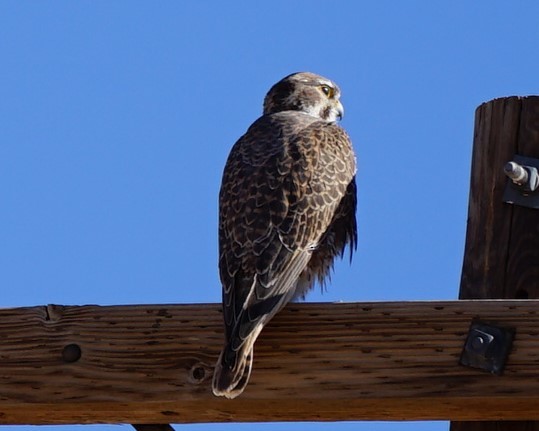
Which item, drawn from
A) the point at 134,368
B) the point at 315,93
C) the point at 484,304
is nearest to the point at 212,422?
the point at 134,368

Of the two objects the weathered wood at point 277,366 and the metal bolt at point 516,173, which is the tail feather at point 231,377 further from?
the metal bolt at point 516,173

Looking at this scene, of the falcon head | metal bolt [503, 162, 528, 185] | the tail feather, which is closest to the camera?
the tail feather

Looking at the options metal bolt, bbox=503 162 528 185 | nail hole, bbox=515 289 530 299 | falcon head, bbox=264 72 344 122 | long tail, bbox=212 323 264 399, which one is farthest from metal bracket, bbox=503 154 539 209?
falcon head, bbox=264 72 344 122

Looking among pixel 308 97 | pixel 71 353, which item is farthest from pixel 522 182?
pixel 308 97

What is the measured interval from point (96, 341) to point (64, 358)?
0.29 ft

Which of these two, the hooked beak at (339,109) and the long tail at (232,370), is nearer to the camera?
the long tail at (232,370)

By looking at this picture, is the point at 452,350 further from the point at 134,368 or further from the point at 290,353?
the point at 134,368

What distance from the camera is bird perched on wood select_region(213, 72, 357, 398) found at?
11.9 feet

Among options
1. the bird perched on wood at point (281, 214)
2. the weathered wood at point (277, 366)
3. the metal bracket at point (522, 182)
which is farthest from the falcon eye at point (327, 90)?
the weathered wood at point (277, 366)

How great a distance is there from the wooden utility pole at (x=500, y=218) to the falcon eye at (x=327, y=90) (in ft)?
7.70

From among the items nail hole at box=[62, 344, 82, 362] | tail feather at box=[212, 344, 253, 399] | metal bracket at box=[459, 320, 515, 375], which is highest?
metal bracket at box=[459, 320, 515, 375]

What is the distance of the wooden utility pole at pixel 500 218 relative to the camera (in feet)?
10.8

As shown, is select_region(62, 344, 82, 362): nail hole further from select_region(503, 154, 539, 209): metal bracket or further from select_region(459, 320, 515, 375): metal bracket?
select_region(503, 154, 539, 209): metal bracket

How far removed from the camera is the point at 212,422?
3000 millimetres
